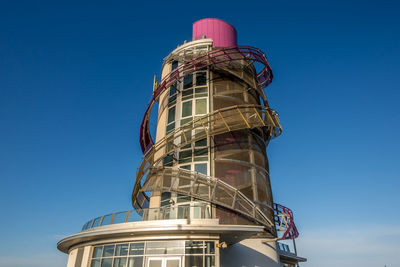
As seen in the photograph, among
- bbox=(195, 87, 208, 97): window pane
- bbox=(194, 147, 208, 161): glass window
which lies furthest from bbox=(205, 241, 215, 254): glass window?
bbox=(195, 87, 208, 97): window pane

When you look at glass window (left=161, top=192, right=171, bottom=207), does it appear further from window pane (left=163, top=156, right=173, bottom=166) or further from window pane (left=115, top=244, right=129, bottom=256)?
window pane (left=115, top=244, right=129, bottom=256)

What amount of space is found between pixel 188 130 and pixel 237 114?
3.97m

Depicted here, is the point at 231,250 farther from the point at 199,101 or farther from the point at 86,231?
the point at 199,101

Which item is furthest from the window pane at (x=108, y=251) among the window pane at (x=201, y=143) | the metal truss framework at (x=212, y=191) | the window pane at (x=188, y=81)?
the window pane at (x=188, y=81)

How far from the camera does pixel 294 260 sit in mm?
25766

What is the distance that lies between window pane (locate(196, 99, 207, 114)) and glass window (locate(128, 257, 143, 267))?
37.4ft

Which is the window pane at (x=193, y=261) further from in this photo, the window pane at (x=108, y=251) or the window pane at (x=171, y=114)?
the window pane at (x=171, y=114)

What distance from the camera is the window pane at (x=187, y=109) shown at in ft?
79.0

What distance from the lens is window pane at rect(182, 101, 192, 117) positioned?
24.1m

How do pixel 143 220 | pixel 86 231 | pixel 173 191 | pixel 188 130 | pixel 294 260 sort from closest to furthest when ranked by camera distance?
pixel 143 220 → pixel 86 231 → pixel 173 191 → pixel 188 130 → pixel 294 260

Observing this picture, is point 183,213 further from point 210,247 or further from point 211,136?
point 211,136

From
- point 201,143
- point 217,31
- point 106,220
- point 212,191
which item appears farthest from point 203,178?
point 217,31

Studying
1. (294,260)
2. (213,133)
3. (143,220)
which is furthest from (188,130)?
(294,260)

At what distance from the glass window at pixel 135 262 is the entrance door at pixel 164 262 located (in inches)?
16.9
